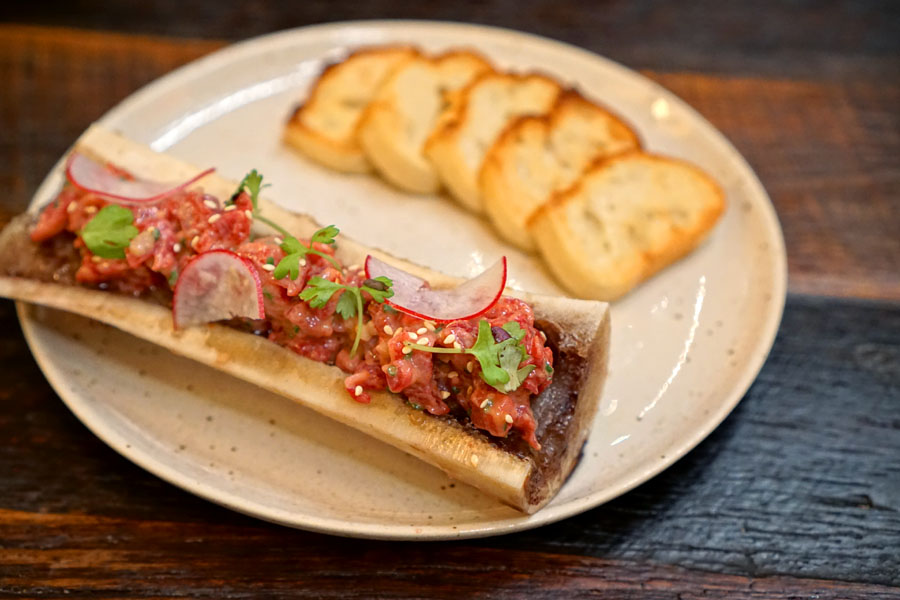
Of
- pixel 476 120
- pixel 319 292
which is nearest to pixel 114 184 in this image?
pixel 319 292

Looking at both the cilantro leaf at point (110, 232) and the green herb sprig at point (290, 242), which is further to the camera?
the cilantro leaf at point (110, 232)

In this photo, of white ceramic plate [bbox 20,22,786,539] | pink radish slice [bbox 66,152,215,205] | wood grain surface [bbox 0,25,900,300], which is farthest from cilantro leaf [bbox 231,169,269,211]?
wood grain surface [bbox 0,25,900,300]

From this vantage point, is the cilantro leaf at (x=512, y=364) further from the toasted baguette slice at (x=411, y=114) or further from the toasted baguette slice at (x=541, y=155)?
the toasted baguette slice at (x=411, y=114)

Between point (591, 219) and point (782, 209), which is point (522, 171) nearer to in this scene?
point (591, 219)

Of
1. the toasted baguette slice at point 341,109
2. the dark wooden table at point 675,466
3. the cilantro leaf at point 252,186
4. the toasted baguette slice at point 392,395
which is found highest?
the cilantro leaf at point 252,186

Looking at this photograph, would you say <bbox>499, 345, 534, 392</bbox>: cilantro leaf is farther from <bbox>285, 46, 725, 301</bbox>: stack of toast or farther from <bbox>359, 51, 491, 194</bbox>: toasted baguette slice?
<bbox>359, 51, 491, 194</bbox>: toasted baguette slice

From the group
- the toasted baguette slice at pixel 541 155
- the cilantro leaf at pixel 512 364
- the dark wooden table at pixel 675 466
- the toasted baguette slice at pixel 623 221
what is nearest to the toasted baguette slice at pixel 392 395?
the cilantro leaf at pixel 512 364

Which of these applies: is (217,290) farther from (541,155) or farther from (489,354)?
(541,155)
